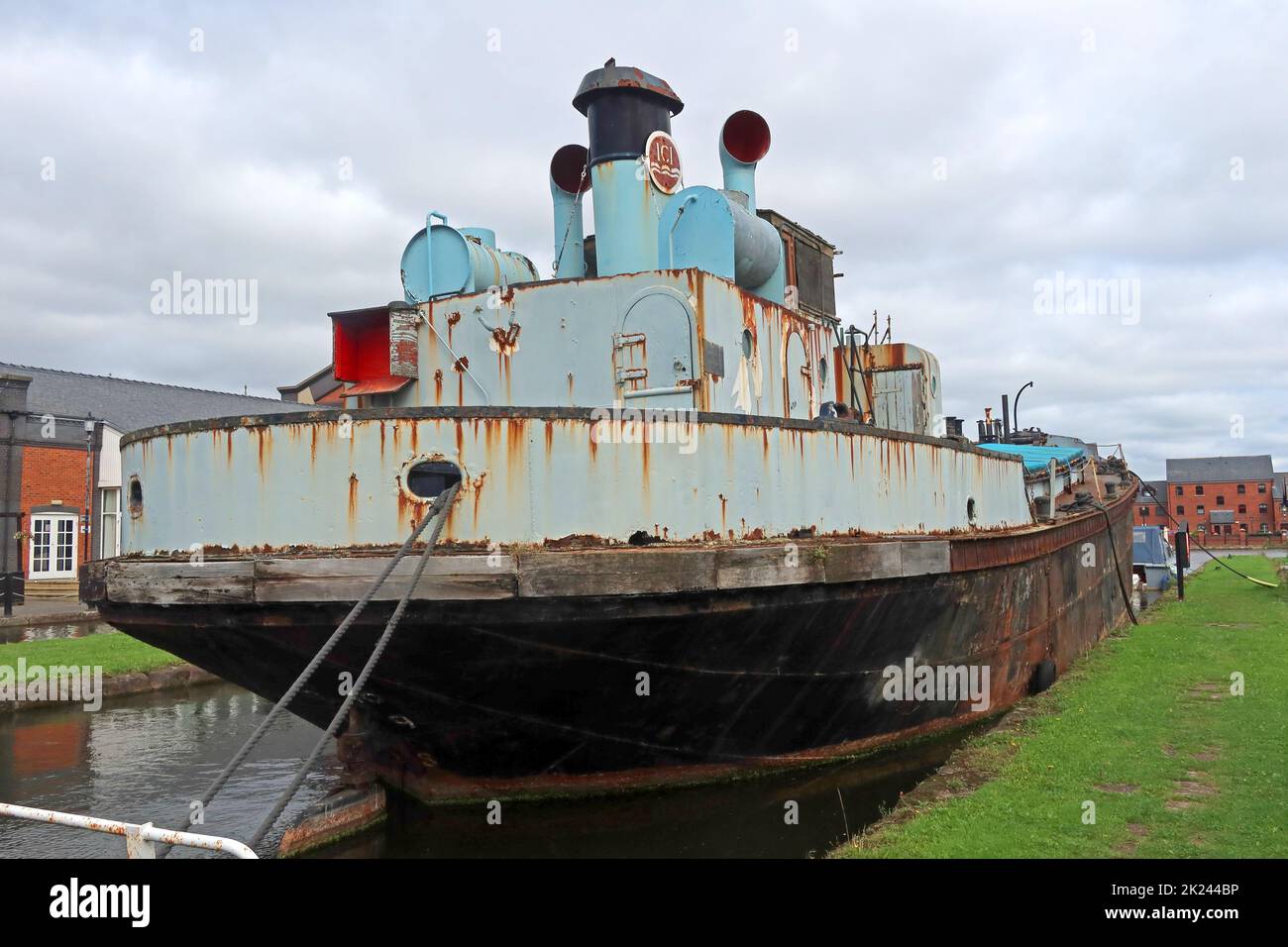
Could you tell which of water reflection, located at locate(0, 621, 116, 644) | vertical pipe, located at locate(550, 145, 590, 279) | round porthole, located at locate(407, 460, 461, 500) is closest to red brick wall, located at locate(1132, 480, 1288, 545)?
water reflection, located at locate(0, 621, 116, 644)

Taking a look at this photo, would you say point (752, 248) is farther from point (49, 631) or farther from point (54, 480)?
point (54, 480)

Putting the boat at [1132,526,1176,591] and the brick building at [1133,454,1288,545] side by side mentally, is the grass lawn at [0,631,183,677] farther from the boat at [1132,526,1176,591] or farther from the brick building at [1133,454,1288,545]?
the brick building at [1133,454,1288,545]

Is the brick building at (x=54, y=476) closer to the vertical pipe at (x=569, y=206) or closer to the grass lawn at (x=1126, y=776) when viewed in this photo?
the vertical pipe at (x=569, y=206)

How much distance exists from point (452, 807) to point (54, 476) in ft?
92.6

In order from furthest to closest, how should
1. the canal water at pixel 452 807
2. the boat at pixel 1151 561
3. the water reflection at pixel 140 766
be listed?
the boat at pixel 1151 561
the water reflection at pixel 140 766
the canal water at pixel 452 807

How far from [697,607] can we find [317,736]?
6921 mm

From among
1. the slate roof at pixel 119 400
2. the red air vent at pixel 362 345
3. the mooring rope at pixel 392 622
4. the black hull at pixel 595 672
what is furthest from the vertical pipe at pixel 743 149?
the slate roof at pixel 119 400

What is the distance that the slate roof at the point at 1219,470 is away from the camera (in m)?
94.9

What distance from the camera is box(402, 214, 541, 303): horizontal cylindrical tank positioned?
31.4ft

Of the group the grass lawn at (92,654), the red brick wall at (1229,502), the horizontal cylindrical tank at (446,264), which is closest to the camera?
the horizontal cylindrical tank at (446,264)

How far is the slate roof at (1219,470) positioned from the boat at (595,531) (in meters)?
101

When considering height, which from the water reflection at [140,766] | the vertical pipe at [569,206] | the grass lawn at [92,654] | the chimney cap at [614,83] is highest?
the chimney cap at [614,83]

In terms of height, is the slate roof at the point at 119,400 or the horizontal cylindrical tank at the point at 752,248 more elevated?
the slate roof at the point at 119,400

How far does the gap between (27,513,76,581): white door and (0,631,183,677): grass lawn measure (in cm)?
1363
